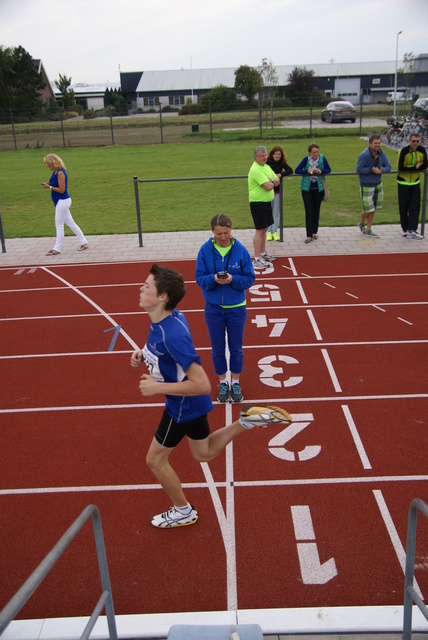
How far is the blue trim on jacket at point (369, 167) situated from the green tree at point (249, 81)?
131 ft

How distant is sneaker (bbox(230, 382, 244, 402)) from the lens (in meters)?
6.56

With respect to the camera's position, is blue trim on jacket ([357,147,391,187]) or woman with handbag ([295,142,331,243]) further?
blue trim on jacket ([357,147,391,187])

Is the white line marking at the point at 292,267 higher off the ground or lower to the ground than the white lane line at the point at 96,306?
higher

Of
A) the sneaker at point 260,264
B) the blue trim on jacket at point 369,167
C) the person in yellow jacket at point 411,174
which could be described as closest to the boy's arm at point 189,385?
the sneaker at point 260,264

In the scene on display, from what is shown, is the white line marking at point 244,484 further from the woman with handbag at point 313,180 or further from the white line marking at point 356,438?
the woman with handbag at point 313,180

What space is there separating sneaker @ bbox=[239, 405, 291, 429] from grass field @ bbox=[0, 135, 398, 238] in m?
10.6

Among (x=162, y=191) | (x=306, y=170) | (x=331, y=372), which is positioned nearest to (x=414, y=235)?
(x=306, y=170)

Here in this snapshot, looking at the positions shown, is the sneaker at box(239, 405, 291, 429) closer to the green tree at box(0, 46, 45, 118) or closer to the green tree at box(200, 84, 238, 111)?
the green tree at box(200, 84, 238, 111)

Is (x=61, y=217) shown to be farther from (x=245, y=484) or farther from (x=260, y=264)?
(x=245, y=484)

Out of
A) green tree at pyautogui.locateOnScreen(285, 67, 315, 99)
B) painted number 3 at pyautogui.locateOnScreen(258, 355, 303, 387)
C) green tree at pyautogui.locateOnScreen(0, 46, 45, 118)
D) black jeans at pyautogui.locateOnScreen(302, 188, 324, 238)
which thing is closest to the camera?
painted number 3 at pyautogui.locateOnScreen(258, 355, 303, 387)

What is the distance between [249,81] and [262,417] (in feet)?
163

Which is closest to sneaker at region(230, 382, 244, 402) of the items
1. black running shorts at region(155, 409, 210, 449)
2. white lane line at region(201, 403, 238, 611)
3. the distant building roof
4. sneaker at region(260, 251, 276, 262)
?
white lane line at region(201, 403, 238, 611)

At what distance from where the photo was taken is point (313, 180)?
12062 mm

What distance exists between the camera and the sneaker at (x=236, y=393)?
656 centimetres
